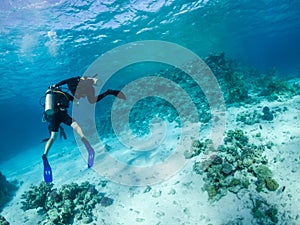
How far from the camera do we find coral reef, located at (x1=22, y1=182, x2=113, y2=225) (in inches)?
257

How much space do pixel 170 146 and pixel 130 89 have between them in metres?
8.06

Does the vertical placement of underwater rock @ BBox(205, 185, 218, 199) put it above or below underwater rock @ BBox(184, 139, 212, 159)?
→ below

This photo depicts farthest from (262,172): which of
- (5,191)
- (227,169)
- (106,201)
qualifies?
(5,191)

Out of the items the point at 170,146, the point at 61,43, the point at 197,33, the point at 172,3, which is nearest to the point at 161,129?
the point at 170,146

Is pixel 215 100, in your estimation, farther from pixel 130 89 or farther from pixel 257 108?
pixel 130 89

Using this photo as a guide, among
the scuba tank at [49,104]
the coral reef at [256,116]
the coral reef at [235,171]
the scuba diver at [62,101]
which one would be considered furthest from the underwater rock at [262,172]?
the scuba tank at [49,104]

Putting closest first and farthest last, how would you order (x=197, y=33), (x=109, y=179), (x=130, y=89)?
(x=109, y=179)
(x=130, y=89)
(x=197, y=33)

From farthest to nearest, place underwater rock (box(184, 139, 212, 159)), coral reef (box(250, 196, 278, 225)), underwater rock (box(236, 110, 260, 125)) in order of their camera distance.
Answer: underwater rock (box(236, 110, 260, 125)) < underwater rock (box(184, 139, 212, 159)) < coral reef (box(250, 196, 278, 225))

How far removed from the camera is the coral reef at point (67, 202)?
6.52 metres

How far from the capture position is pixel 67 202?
6.94 meters

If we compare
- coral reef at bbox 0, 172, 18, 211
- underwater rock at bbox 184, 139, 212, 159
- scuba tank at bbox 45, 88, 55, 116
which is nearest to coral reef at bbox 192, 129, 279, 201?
underwater rock at bbox 184, 139, 212, 159

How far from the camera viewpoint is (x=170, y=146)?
878cm

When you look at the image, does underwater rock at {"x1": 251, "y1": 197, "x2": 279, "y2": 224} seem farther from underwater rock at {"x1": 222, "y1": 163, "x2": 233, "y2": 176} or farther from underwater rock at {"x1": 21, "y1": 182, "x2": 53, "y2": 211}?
underwater rock at {"x1": 21, "y1": 182, "x2": 53, "y2": 211}

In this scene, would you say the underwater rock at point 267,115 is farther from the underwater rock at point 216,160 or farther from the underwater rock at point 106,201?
the underwater rock at point 106,201
